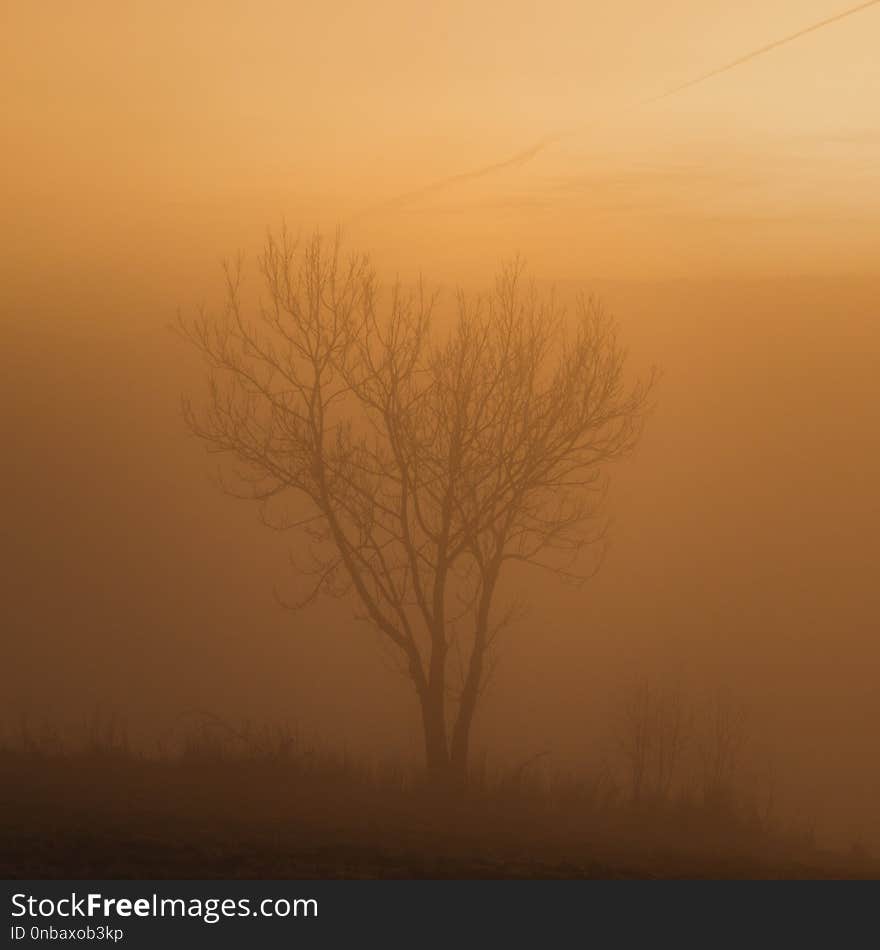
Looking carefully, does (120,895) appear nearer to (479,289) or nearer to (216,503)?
(479,289)

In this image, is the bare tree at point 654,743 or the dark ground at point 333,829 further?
the bare tree at point 654,743

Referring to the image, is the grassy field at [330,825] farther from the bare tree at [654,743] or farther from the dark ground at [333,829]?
the bare tree at [654,743]

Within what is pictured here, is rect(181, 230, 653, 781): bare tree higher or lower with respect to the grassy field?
higher

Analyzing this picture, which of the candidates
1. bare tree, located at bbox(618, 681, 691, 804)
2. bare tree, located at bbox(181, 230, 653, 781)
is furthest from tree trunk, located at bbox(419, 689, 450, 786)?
bare tree, located at bbox(618, 681, 691, 804)

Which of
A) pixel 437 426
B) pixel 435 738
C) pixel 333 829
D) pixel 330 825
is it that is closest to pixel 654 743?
pixel 435 738

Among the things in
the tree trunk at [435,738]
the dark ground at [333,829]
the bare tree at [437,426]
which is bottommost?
the dark ground at [333,829]

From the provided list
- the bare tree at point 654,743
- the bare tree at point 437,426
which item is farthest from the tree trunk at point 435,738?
the bare tree at point 654,743

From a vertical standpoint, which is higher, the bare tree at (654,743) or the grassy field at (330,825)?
the bare tree at (654,743)

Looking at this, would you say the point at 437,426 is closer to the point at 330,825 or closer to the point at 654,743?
the point at 330,825

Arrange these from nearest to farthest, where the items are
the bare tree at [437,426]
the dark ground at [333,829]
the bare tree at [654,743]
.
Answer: the dark ground at [333,829] < the bare tree at [437,426] < the bare tree at [654,743]

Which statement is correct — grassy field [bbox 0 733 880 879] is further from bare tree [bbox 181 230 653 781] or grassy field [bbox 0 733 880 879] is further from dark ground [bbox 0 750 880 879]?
bare tree [bbox 181 230 653 781]

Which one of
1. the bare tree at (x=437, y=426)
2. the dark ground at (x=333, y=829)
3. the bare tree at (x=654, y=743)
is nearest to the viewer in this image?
the dark ground at (x=333, y=829)

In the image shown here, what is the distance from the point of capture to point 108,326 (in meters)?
33.5

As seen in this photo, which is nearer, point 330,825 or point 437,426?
point 330,825
